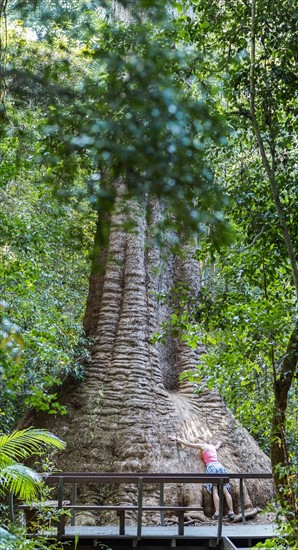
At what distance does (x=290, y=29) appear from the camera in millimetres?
6152

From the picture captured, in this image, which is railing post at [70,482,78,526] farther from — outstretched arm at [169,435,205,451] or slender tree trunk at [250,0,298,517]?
slender tree trunk at [250,0,298,517]

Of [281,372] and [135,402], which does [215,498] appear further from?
[281,372]

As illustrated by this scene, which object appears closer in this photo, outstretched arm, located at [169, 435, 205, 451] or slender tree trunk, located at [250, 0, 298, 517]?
slender tree trunk, located at [250, 0, 298, 517]

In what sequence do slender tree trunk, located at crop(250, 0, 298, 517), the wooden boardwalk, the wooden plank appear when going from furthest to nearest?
the wooden boardwalk, the wooden plank, slender tree trunk, located at crop(250, 0, 298, 517)

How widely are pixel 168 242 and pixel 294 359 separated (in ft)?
11.2

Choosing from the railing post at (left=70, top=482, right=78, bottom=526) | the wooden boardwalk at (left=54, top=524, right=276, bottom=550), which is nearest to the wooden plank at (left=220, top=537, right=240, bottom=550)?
the wooden boardwalk at (left=54, top=524, right=276, bottom=550)

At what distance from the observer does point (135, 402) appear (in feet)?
32.9

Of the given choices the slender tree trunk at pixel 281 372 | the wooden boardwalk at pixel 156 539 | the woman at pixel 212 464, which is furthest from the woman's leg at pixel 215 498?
the slender tree trunk at pixel 281 372

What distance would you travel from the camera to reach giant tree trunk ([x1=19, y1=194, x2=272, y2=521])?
962 centimetres

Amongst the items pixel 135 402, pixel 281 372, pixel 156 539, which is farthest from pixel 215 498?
pixel 281 372

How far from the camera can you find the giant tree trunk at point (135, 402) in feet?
31.6

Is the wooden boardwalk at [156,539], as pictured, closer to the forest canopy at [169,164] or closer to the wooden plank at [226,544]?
the wooden plank at [226,544]

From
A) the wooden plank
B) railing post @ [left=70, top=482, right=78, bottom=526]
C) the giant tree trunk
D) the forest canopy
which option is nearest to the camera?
the forest canopy

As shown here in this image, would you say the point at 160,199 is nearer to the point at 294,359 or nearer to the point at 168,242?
the point at 168,242
